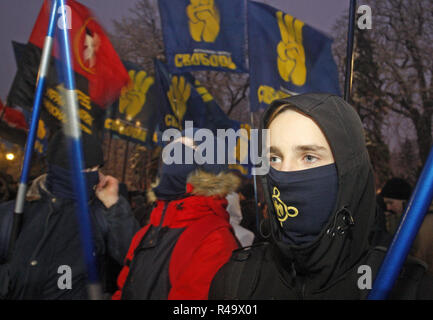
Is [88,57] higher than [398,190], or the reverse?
[88,57]

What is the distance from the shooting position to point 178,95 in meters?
7.27

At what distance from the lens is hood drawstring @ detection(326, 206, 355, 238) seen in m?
1.35

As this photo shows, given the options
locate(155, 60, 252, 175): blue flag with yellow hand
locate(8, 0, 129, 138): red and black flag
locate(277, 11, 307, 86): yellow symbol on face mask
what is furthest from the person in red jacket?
locate(155, 60, 252, 175): blue flag with yellow hand

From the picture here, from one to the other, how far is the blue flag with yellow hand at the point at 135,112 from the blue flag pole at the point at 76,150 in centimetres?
762

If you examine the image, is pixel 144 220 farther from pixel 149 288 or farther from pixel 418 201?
pixel 418 201

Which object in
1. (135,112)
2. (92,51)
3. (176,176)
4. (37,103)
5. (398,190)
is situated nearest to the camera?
(37,103)

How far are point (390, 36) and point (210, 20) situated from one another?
9.56 meters

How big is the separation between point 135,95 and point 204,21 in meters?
3.35

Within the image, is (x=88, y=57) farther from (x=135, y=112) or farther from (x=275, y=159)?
(x=135, y=112)

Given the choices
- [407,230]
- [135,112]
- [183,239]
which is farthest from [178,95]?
[407,230]

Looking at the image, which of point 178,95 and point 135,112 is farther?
point 135,112

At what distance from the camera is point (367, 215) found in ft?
4.68

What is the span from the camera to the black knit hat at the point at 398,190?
188 inches
